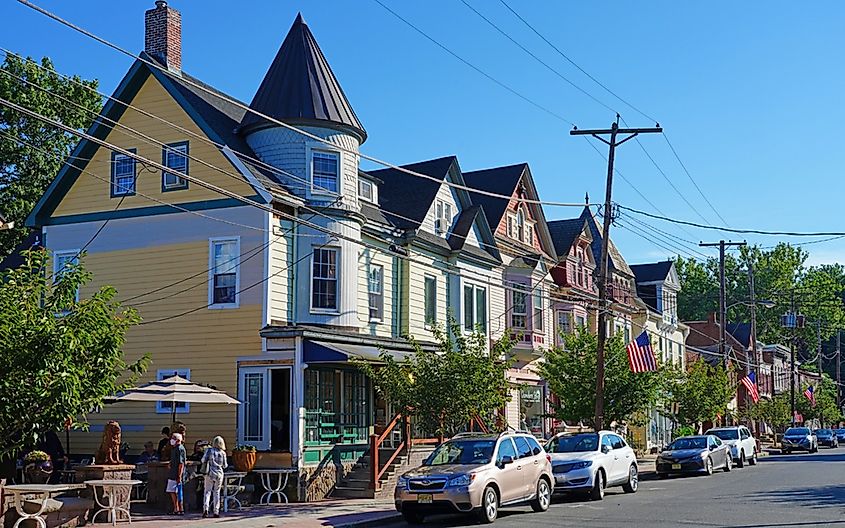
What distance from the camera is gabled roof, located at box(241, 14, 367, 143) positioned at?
26.4 meters

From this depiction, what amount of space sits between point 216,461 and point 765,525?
10.3 metres

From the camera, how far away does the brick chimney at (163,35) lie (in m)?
28.1

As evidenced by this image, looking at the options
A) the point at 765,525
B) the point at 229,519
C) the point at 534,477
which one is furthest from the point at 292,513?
the point at 765,525

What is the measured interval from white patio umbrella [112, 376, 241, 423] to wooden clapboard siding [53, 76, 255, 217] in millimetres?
5343

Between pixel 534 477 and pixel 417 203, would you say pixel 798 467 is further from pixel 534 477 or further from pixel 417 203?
pixel 534 477

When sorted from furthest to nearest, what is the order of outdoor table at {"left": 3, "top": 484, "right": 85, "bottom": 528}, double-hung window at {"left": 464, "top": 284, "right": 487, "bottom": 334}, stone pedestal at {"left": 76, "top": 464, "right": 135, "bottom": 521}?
double-hung window at {"left": 464, "top": 284, "right": 487, "bottom": 334} < stone pedestal at {"left": 76, "top": 464, "right": 135, "bottom": 521} < outdoor table at {"left": 3, "top": 484, "right": 85, "bottom": 528}

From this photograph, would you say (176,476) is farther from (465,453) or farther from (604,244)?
(604,244)

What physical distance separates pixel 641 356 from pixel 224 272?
46.5 ft

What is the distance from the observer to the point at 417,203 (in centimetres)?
3192

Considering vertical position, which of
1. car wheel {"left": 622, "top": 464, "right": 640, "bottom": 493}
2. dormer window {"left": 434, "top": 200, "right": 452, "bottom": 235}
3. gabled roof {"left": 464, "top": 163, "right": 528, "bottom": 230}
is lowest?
car wheel {"left": 622, "top": 464, "right": 640, "bottom": 493}

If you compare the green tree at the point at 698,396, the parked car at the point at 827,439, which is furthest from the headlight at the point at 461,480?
the parked car at the point at 827,439

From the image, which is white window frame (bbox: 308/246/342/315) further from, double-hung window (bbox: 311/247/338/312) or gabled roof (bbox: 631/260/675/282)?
gabled roof (bbox: 631/260/675/282)

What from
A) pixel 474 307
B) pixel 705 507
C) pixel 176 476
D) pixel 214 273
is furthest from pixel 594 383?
pixel 176 476

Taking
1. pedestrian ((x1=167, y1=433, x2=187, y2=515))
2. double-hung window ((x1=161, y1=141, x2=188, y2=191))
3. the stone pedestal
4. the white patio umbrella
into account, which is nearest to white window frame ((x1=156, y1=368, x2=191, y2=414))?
the white patio umbrella
